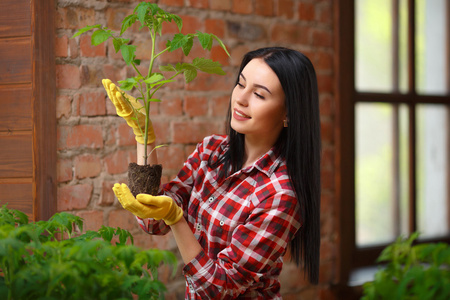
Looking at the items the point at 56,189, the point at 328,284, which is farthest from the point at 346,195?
the point at 56,189

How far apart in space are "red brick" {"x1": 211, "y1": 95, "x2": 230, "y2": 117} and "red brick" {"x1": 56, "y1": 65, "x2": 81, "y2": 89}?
52 centimetres

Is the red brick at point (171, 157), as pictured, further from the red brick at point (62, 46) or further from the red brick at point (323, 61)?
the red brick at point (323, 61)

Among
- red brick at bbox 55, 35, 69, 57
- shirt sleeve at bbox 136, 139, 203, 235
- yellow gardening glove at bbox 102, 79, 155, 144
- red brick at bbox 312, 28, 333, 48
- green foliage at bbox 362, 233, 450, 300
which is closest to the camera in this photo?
green foliage at bbox 362, 233, 450, 300

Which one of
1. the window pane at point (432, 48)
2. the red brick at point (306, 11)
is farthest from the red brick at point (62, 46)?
the window pane at point (432, 48)

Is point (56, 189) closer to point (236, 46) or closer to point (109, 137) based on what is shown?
point (109, 137)

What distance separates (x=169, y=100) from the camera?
6.05 ft

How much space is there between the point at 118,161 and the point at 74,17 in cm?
Result: 50

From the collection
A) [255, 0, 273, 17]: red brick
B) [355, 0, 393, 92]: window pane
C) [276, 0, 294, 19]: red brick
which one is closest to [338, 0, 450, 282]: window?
[355, 0, 393, 92]: window pane

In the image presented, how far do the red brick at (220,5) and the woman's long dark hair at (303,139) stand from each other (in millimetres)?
511

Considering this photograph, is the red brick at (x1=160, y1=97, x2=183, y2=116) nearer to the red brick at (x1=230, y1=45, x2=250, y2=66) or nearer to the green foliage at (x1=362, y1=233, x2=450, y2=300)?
the red brick at (x1=230, y1=45, x2=250, y2=66)

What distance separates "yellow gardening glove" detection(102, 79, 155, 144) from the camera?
132 centimetres

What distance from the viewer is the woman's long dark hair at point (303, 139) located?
141cm

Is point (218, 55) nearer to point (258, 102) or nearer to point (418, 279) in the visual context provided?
point (258, 102)

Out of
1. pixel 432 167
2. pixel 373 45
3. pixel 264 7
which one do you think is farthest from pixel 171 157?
pixel 432 167
